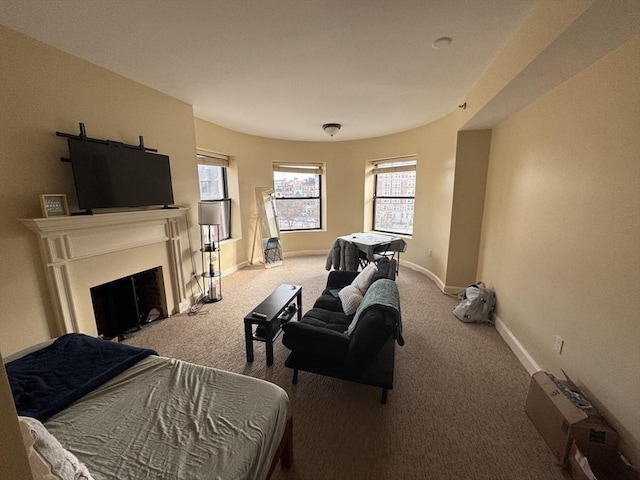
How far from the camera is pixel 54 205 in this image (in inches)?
83.9

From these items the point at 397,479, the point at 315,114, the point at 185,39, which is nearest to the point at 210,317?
the point at 397,479

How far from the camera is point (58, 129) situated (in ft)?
7.13

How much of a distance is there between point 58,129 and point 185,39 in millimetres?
1287

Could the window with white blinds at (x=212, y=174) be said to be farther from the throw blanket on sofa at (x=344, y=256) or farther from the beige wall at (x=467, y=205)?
the beige wall at (x=467, y=205)

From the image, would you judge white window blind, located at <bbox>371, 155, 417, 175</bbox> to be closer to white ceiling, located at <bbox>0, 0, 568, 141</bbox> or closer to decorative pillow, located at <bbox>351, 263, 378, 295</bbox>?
white ceiling, located at <bbox>0, 0, 568, 141</bbox>

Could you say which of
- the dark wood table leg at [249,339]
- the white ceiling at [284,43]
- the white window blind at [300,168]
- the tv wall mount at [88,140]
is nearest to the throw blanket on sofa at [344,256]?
the white ceiling at [284,43]

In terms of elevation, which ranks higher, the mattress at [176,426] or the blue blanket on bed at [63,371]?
the blue blanket on bed at [63,371]

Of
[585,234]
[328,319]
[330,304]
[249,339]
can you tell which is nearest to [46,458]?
[249,339]

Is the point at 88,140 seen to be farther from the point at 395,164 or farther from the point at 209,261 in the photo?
the point at 395,164

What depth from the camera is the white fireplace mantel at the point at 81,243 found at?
2.13m

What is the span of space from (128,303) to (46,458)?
230 cm

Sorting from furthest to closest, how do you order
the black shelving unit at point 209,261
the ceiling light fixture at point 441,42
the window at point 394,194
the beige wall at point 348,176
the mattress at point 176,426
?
the window at point 394,194
the beige wall at point 348,176
the black shelving unit at point 209,261
the ceiling light fixture at point 441,42
the mattress at point 176,426

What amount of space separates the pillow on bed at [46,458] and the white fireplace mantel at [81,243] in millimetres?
1642

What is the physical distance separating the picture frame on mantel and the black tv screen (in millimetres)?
102
